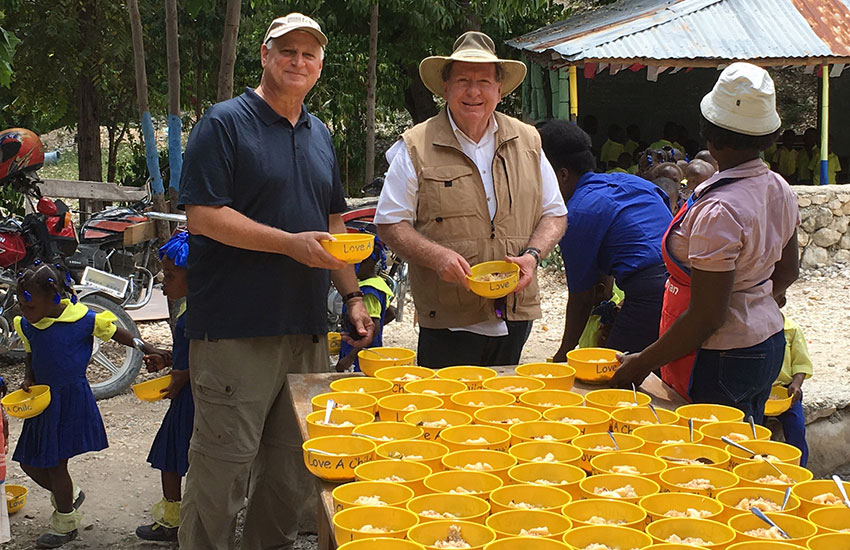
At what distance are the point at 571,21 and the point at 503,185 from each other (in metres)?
11.7

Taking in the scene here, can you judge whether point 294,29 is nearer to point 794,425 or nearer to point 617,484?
point 617,484

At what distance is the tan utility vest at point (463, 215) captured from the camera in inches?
142

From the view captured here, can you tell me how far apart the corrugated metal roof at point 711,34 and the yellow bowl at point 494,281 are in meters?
8.57

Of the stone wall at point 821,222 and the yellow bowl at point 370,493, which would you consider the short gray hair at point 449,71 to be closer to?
the yellow bowl at point 370,493

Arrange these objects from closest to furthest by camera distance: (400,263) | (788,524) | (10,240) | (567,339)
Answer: (788,524) < (567,339) < (10,240) < (400,263)

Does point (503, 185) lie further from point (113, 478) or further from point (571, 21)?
point (571, 21)

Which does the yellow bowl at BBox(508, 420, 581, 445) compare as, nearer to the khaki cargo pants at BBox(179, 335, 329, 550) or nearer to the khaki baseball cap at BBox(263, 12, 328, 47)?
the khaki cargo pants at BBox(179, 335, 329, 550)

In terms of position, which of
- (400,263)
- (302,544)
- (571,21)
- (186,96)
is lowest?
(302,544)

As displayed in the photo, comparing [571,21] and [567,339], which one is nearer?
[567,339]

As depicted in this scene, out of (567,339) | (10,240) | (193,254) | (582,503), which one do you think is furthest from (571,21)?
(582,503)

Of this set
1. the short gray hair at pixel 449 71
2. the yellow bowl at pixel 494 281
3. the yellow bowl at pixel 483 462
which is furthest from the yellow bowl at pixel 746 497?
the short gray hair at pixel 449 71

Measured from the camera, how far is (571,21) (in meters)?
14.5

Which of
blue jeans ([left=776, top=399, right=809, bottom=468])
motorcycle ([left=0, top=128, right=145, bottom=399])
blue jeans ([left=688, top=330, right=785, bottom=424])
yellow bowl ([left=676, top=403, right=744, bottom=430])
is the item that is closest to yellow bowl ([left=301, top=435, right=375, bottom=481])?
yellow bowl ([left=676, top=403, right=744, bottom=430])

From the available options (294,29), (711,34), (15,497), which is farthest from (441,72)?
(711,34)
